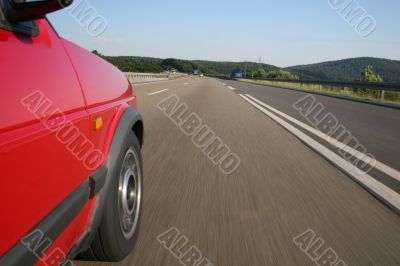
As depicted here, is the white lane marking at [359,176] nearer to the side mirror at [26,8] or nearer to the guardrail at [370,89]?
the side mirror at [26,8]

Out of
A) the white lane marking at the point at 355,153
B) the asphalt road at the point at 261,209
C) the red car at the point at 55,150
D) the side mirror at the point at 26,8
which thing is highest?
the side mirror at the point at 26,8

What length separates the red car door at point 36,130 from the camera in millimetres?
1411

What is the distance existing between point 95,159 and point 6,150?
96 centimetres

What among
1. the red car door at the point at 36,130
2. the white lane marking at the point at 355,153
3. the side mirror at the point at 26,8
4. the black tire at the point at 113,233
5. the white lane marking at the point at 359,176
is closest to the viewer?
the red car door at the point at 36,130

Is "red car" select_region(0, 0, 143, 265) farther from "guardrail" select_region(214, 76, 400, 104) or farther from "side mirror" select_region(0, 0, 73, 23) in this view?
"guardrail" select_region(214, 76, 400, 104)

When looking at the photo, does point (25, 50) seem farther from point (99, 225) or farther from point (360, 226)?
point (360, 226)

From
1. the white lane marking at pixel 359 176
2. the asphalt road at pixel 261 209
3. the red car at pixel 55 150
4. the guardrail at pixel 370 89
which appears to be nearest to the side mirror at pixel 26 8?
the red car at pixel 55 150

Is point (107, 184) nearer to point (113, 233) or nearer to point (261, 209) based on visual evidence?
point (113, 233)

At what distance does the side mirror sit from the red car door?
8 centimetres

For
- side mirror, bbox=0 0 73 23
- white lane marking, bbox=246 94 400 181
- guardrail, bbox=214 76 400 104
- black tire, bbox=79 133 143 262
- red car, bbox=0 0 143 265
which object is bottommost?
guardrail, bbox=214 76 400 104

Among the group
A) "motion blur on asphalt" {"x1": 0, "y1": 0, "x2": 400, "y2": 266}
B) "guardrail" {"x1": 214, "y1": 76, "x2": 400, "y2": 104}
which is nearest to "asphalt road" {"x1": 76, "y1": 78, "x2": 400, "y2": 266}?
"motion blur on asphalt" {"x1": 0, "y1": 0, "x2": 400, "y2": 266}

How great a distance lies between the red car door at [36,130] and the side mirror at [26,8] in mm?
80

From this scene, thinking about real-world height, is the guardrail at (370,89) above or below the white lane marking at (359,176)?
below

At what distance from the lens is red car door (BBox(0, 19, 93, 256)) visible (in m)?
1.41
